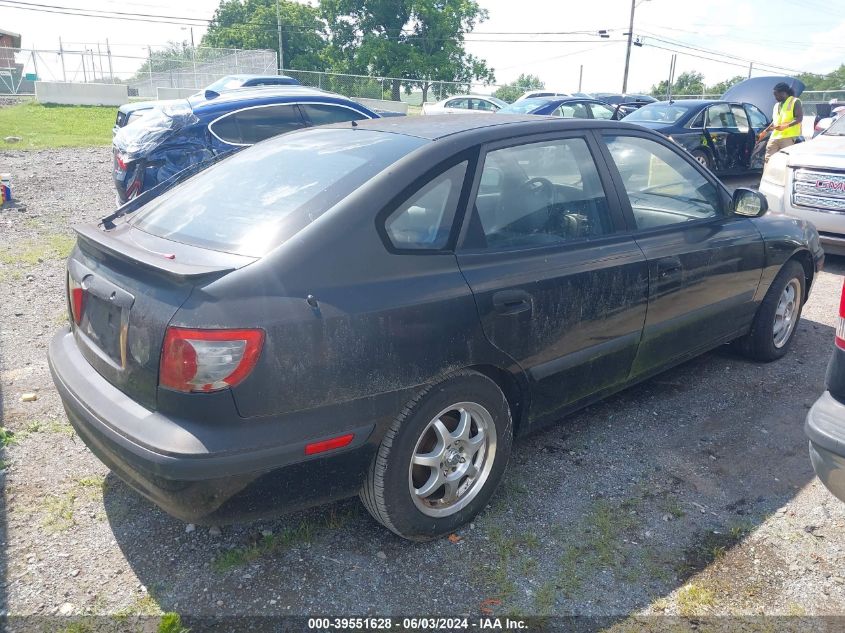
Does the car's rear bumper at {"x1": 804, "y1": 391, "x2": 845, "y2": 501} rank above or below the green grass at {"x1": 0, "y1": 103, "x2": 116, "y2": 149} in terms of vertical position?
above

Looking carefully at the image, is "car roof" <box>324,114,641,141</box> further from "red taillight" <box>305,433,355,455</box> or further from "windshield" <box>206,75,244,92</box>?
"windshield" <box>206,75,244,92</box>

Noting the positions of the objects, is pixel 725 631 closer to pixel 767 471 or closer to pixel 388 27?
pixel 767 471

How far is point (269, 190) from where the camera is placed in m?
2.98

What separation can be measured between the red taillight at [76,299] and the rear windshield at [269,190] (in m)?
0.37

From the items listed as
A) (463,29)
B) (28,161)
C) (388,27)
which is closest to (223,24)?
(388,27)

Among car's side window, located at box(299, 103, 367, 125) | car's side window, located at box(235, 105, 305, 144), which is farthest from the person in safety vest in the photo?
car's side window, located at box(235, 105, 305, 144)

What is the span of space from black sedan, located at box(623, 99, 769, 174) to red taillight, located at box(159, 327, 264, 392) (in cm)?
1101

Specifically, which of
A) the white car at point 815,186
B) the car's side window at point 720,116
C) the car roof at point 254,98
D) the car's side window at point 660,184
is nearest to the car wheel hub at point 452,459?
the car's side window at point 660,184

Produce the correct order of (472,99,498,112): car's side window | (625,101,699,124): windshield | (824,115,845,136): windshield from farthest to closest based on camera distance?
(472,99,498,112): car's side window → (625,101,699,124): windshield → (824,115,845,136): windshield

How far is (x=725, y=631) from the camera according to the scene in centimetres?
253

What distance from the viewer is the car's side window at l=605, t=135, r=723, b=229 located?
3754 mm

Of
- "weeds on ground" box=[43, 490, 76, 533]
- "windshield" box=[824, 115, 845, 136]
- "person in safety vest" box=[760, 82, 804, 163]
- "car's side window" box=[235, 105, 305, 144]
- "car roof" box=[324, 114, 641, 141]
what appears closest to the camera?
"weeds on ground" box=[43, 490, 76, 533]

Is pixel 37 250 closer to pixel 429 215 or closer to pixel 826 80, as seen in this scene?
pixel 429 215

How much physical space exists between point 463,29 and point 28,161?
4697cm
